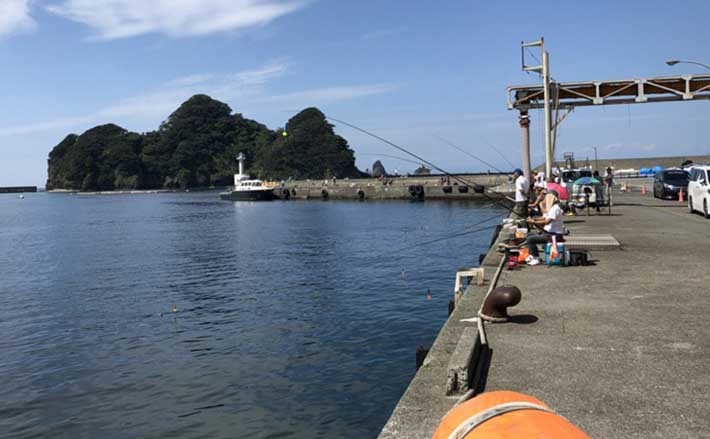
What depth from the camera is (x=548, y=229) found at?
11508mm

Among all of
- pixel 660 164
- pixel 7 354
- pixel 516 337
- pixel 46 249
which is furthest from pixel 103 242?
pixel 660 164

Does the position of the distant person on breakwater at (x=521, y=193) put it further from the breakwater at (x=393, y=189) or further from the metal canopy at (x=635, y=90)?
the breakwater at (x=393, y=189)

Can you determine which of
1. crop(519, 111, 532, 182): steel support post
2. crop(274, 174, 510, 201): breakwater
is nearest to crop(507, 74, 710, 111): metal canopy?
crop(519, 111, 532, 182): steel support post

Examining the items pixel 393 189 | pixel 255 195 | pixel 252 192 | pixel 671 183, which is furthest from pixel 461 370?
pixel 252 192

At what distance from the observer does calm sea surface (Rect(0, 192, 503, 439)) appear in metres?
8.29

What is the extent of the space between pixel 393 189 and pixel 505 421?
76.8m

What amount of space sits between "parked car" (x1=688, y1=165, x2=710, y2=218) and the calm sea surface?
822 centimetres

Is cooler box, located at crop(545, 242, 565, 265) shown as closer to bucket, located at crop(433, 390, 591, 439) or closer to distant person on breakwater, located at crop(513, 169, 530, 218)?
distant person on breakwater, located at crop(513, 169, 530, 218)

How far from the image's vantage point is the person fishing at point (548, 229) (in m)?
11.3

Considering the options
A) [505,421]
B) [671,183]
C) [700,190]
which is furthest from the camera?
[671,183]

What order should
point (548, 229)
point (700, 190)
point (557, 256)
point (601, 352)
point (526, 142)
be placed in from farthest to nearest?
point (526, 142) < point (700, 190) < point (548, 229) < point (557, 256) < point (601, 352)

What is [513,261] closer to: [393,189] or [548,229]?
[548,229]

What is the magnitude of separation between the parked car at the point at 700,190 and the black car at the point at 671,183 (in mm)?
9483

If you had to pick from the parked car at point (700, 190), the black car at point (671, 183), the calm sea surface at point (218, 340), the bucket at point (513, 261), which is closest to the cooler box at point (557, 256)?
the bucket at point (513, 261)
